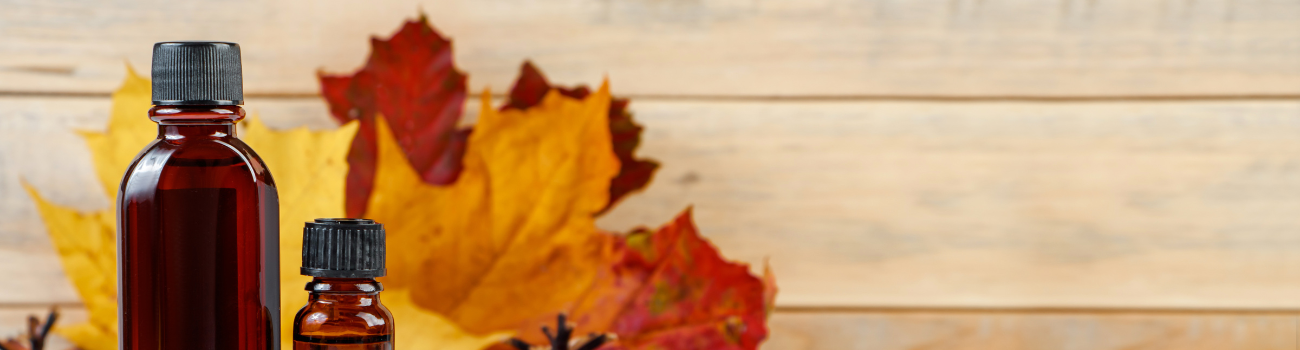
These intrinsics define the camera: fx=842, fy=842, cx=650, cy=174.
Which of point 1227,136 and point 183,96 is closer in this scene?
point 183,96

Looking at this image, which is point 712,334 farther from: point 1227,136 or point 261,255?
point 1227,136

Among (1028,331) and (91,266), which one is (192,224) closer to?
(91,266)

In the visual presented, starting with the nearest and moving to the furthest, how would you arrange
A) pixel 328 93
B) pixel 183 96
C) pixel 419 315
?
pixel 183 96 < pixel 419 315 < pixel 328 93

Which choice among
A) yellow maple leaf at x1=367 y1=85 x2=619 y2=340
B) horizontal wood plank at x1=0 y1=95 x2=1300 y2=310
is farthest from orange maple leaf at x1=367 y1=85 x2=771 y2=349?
horizontal wood plank at x1=0 y1=95 x2=1300 y2=310

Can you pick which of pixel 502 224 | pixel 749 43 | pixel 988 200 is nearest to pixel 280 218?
pixel 502 224

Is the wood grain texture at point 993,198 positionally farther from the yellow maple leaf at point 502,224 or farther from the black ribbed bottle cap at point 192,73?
the black ribbed bottle cap at point 192,73

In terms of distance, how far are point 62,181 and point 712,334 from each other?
43 centimetres

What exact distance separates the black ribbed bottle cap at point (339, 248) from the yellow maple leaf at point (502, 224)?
14 cm

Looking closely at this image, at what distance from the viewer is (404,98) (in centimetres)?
49

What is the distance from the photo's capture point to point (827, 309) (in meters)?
0.57

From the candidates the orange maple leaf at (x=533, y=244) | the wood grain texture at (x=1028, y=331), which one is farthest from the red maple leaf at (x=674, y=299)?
the wood grain texture at (x=1028, y=331)

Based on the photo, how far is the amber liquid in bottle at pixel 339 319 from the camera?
0.31 metres

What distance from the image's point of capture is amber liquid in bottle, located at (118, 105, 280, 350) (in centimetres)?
29

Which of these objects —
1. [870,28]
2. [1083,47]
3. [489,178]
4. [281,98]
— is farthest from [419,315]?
[1083,47]
